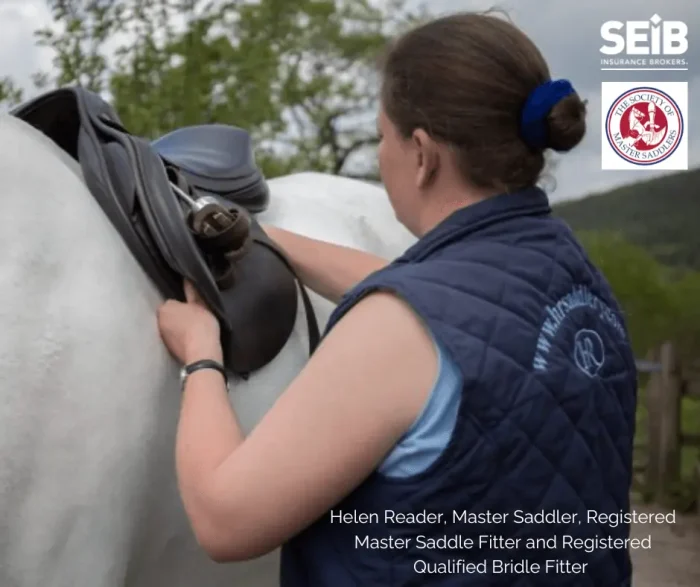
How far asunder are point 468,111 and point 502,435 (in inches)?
11.9

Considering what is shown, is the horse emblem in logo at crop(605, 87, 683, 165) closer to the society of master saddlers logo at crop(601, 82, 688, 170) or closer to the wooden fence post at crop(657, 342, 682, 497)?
the society of master saddlers logo at crop(601, 82, 688, 170)

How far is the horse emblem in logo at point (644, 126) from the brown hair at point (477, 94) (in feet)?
2.31

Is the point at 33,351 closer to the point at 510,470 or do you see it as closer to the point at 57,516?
the point at 57,516

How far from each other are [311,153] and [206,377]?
15.2 ft

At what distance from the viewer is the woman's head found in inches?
33.4

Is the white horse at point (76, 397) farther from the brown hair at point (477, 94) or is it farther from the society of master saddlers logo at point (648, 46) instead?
the society of master saddlers logo at point (648, 46)

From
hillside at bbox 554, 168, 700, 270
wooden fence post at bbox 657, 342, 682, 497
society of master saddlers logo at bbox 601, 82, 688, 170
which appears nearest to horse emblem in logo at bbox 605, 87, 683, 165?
society of master saddlers logo at bbox 601, 82, 688, 170

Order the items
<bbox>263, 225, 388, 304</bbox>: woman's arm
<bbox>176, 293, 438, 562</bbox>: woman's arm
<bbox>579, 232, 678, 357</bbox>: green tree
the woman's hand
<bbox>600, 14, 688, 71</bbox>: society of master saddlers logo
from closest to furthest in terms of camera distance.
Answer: <bbox>176, 293, 438, 562</bbox>: woman's arm < the woman's hand < <bbox>263, 225, 388, 304</bbox>: woman's arm < <bbox>600, 14, 688, 71</bbox>: society of master saddlers logo < <bbox>579, 232, 678, 357</bbox>: green tree

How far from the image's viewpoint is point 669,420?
12.7 ft

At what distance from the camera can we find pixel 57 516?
0.97 m

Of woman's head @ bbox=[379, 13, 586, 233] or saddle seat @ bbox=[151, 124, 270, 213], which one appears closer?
woman's head @ bbox=[379, 13, 586, 233]

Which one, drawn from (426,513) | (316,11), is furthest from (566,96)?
(316,11)

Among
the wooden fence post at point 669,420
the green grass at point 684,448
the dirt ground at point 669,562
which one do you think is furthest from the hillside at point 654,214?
the green grass at point 684,448

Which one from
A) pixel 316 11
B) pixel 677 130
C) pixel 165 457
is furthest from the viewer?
pixel 316 11
